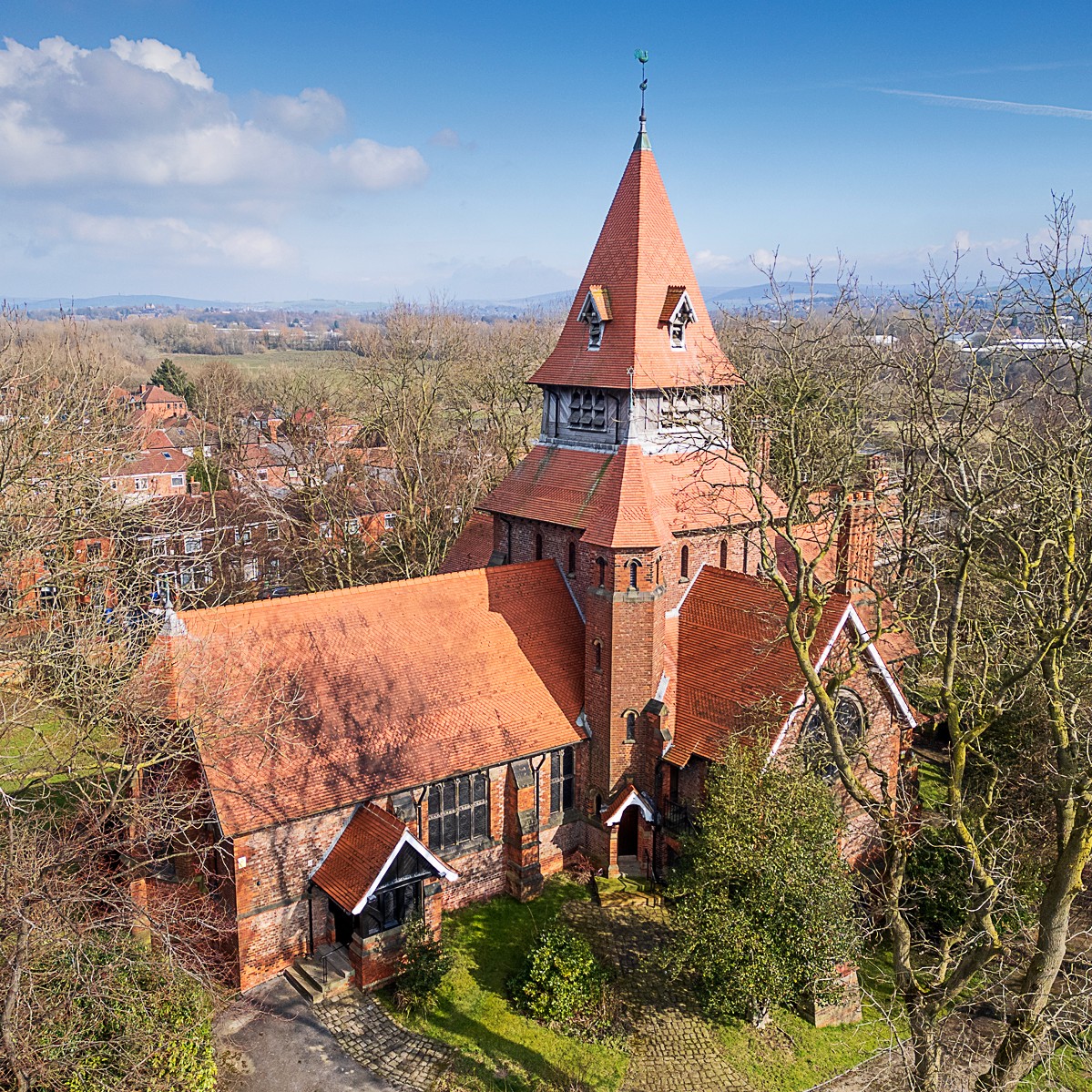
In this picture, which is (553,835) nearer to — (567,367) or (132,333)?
(567,367)

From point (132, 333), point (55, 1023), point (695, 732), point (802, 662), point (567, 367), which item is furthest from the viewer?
point (132, 333)

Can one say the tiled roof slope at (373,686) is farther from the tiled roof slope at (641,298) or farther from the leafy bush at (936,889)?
the leafy bush at (936,889)

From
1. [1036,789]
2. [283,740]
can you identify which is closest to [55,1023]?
[283,740]

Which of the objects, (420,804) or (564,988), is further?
(420,804)

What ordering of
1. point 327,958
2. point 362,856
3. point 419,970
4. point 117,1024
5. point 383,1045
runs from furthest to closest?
1. point 327,958
2. point 362,856
3. point 419,970
4. point 383,1045
5. point 117,1024

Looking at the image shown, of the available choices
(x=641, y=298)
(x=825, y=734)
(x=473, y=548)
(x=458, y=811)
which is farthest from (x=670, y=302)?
(x=458, y=811)

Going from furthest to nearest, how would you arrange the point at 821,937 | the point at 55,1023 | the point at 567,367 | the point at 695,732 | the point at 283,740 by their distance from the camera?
the point at 567,367 < the point at 695,732 < the point at 283,740 < the point at 821,937 < the point at 55,1023

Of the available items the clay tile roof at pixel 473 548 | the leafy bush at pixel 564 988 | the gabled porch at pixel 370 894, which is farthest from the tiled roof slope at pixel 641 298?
the leafy bush at pixel 564 988

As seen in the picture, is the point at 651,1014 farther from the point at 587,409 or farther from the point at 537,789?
the point at 587,409
